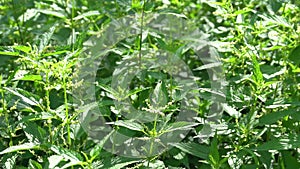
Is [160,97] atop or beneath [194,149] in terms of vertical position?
atop

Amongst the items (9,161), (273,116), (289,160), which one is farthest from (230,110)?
(9,161)

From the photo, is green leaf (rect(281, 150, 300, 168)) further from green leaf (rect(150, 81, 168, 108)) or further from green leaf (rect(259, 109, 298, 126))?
green leaf (rect(150, 81, 168, 108))

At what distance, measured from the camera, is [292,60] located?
6.91 ft

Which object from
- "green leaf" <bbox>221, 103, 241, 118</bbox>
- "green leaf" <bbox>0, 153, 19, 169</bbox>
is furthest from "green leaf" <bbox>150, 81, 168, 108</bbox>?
"green leaf" <bbox>0, 153, 19, 169</bbox>

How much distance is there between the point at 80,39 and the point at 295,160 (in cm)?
91

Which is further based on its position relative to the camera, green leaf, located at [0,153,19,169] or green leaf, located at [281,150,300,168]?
green leaf, located at [281,150,300,168]

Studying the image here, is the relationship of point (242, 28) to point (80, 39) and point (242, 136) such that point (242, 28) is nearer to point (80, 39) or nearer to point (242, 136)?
point (242, 136)

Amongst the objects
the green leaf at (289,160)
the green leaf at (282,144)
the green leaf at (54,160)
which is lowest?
the green leaf at (289,160)

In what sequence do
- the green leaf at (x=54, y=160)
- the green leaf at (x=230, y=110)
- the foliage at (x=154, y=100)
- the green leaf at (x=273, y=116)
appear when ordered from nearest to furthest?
the green leaf at (x=54, y=160) < the foliage at (x=154, y=100) < the green leaf at (x=273, y=116) < the green leaf at (x=230, y=110)

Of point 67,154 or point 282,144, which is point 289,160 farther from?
point 67,154

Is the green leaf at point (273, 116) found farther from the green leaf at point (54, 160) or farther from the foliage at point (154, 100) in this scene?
the green leaf at point (54, 160)

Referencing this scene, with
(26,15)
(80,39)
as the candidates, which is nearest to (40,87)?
(80,39)

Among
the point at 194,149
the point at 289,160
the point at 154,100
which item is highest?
the point at 154,100

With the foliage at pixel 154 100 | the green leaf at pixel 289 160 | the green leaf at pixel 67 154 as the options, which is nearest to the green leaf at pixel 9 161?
the foliage at pixel 154 100
